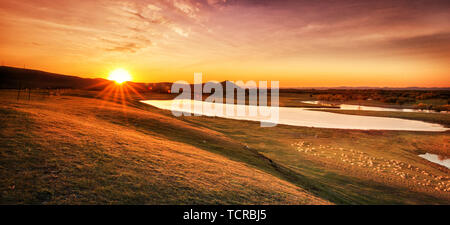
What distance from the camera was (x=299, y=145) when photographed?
114ft

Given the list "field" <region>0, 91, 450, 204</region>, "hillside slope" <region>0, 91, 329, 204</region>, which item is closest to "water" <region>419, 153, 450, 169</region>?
"field" <region>0, 91, 450, 204</region>

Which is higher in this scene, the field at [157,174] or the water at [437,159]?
the field at [157,174]

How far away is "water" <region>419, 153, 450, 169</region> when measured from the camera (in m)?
28.4

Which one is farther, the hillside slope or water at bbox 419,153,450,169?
water at bbox 419,153,450,169

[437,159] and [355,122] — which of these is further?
[355,122]

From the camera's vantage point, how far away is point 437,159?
29.9 m

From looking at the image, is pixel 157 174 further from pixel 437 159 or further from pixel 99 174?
pixel 437 159

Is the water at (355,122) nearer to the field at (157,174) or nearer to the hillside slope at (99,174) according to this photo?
the field at (157,174)

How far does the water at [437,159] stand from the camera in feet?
93.1

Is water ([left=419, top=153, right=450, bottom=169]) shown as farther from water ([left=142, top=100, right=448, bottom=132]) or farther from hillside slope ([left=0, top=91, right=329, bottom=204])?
hillside slope ([left=0, top=91, right=329, bottom=204])

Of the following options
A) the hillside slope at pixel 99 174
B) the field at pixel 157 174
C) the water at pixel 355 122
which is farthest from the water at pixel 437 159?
the hillside slope at pixel 99 174

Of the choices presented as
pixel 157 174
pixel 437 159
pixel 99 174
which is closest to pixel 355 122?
pixel 437 159
